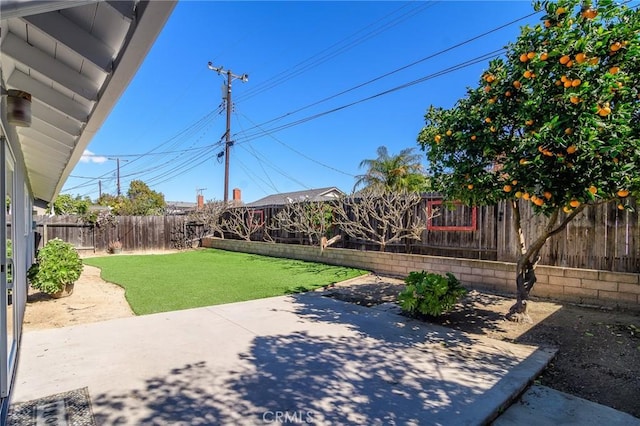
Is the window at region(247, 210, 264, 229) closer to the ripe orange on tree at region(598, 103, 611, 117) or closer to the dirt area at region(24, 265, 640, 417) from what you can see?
the dirt area at region(24, 265, 640, 417)

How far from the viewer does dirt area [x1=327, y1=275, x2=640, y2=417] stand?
324 cm

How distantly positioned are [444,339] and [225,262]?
8.75 metres

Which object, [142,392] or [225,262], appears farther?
[225,262]

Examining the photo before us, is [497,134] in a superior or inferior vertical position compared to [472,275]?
superior

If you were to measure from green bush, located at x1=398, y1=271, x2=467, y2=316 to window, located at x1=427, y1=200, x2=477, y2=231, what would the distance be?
238 cm

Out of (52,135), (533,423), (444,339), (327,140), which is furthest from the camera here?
(327,140)

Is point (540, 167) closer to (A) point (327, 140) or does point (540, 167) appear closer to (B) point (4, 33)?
(B) point (4, 33)

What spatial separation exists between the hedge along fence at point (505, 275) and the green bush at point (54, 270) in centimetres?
647

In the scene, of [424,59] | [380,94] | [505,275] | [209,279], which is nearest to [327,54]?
[380,94]

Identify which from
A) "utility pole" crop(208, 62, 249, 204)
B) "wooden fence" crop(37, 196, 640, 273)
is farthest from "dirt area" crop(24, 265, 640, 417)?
"utility pole" crop(208, 62, 249, 204)

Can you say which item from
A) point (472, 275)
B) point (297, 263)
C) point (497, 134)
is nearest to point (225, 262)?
point (297, 263)

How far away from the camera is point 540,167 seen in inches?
151

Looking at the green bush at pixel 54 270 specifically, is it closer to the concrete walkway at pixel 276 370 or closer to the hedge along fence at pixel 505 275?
the concrete walkway at pixel 276 370

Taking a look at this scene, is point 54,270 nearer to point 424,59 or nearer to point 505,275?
point 505,275
